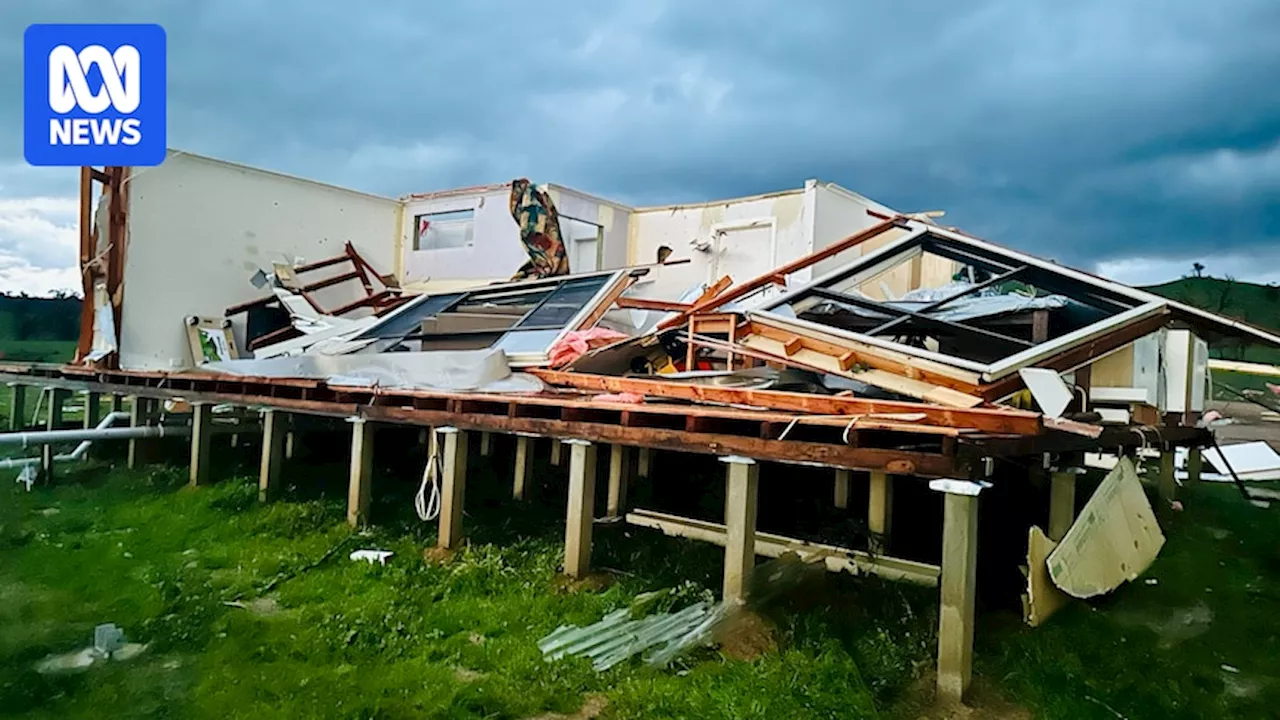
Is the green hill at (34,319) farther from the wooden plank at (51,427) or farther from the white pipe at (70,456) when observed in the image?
the white pipe at (70,456)

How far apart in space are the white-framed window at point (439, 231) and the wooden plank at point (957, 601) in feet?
45.4

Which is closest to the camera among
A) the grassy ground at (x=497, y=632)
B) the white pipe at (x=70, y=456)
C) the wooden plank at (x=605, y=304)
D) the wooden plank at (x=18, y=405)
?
the grassy ground at (x=497, y=632)

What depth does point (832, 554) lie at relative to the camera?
18.6 ft

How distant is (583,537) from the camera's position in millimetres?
5980

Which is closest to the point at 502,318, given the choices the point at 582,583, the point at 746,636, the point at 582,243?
the point at 582,583

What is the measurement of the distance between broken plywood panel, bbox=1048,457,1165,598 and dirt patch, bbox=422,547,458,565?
14.7ft

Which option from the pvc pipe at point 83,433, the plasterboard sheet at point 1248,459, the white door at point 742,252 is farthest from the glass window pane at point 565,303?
the plasterboard sheet at point 1248,459

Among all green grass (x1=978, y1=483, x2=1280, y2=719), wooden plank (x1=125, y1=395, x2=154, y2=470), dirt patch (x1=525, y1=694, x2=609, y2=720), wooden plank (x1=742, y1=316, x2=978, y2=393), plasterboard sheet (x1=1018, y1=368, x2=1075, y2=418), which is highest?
wooden plank (x1=742, y1=316, x2=978, y2=393)

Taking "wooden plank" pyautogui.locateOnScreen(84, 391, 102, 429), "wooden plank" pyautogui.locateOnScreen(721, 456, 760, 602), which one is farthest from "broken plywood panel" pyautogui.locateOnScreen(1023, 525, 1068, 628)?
"wooden plank" pyautogui.locateOnScreen(84, 391, 102, 429)

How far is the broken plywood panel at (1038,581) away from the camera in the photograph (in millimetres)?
4469

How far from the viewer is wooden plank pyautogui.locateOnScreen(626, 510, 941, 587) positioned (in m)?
5.35

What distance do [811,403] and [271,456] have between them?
635 centimetres

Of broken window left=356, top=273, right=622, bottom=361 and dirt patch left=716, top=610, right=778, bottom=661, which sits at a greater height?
broken window left=356, top=273, right=622, bottom=361

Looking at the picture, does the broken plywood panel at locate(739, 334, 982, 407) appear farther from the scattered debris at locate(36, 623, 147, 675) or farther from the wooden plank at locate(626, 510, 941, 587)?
the scattered debris at locate(36, 623, 147, 675)
